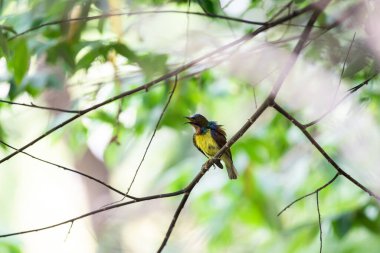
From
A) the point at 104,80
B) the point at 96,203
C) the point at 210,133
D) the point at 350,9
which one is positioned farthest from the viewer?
the point at 96,203

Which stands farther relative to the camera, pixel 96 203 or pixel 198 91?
pixel 96 203

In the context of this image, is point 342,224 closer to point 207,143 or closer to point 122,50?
point 207,143

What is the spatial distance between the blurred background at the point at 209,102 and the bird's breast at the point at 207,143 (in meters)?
0.36

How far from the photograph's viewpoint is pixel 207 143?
425cm

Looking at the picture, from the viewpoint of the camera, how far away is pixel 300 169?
21.7 ft

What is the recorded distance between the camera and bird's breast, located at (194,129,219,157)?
4.25 meters

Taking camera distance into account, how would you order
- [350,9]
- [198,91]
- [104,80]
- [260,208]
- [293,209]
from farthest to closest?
[293,209] < [260,208] < [198,91] < [104,80] < [350,9]

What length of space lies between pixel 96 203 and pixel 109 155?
5.04 m

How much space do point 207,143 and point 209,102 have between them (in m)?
2.57

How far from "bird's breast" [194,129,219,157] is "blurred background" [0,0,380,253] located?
0.36 meters

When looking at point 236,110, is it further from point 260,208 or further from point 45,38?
point 45,38

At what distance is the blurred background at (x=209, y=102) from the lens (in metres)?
3.83

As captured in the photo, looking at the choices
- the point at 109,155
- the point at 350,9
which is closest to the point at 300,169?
the point at 109,155

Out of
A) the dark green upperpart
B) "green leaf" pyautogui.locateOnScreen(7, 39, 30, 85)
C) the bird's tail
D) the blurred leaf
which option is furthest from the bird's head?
the blurred leaf
